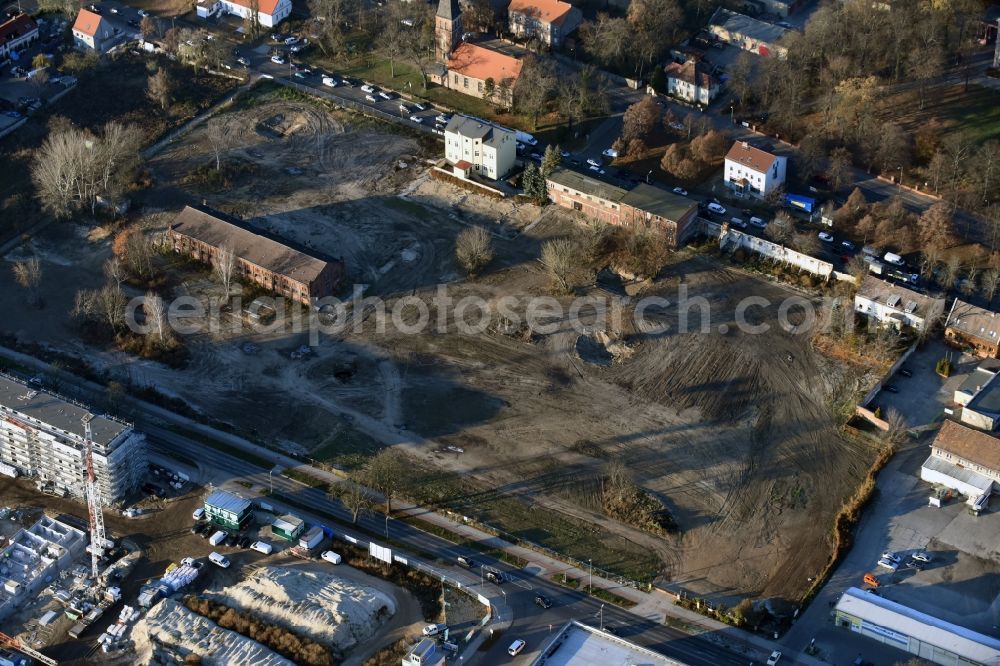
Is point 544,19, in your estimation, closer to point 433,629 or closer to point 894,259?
point 894,259

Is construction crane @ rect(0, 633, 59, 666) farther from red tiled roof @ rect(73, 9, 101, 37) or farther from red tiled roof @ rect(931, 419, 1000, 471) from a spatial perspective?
red tiled roof @ rect(73, 9, 101, 37)

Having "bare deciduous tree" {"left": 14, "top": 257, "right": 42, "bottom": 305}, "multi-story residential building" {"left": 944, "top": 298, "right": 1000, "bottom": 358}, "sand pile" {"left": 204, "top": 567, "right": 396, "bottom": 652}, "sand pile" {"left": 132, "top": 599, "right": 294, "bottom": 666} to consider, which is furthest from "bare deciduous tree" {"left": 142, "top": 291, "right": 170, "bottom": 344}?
"multi-story residential building" {"left": 944, "top": 298, "right": 1000, "bottom": 358}

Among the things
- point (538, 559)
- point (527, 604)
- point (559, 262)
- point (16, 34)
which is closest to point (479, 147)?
point (559, 262)

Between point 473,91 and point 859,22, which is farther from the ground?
point 859,22

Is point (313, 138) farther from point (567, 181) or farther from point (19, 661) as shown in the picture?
point (19, 661)

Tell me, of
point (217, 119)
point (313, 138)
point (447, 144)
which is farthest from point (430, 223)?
point (217, 119)

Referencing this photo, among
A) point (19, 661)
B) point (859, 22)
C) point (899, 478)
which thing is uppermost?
point (859, 22)

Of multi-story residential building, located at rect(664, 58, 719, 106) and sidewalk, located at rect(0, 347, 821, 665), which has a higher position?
multi-story residential building, located at rect(664, 58, 719, 106)
